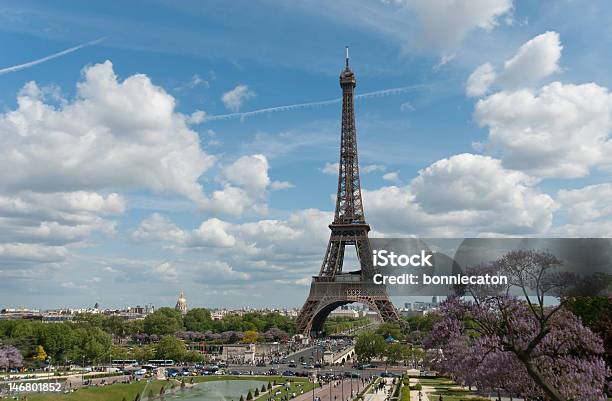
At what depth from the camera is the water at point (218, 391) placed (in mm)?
60625

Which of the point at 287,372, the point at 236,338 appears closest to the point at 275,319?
the point at 236,338

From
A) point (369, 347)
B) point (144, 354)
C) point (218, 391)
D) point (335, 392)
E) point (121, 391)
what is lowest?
point (218, 391)

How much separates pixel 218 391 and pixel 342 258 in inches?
1968

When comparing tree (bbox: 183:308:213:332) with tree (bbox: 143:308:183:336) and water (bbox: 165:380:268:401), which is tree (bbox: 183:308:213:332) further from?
water (bbox: 165:380:268:401)

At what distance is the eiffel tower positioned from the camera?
10625cm

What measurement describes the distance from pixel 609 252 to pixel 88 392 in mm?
50754

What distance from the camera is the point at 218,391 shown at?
217 ft

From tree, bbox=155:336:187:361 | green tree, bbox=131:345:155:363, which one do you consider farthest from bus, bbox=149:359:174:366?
green tree, bbox=131:345:155:363

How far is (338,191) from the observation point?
114750 millimetres

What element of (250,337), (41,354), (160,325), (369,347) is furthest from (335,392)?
(160,325)

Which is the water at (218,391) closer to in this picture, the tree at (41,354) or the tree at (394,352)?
the tree at (394,352)

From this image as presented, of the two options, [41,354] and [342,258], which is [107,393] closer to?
[41,354]

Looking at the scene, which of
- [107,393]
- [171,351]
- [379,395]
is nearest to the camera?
[379,395]

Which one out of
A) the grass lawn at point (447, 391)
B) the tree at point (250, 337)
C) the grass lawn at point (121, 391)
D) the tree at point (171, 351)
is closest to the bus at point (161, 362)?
the tree at point (171, 351)
